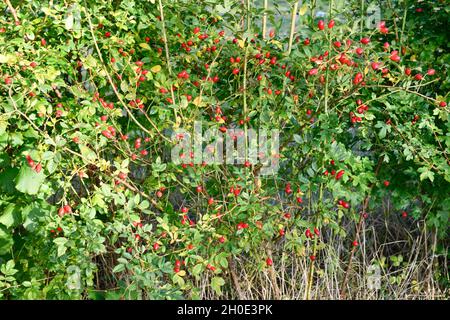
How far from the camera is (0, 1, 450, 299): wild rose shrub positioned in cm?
250

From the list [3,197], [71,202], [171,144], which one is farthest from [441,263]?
[3,197]

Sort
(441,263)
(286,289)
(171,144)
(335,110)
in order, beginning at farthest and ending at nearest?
(441,263) < (286,289) < (335,110) < (171,144)

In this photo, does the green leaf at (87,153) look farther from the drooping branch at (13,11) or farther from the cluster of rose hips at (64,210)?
the drooping branch at (13,11)

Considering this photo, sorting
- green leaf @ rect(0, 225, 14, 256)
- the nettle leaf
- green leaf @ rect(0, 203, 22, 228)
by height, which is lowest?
green leaf @ rect(0, 225, 14, 256)

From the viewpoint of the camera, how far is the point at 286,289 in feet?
10.1

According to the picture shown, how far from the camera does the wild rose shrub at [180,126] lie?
2.50m

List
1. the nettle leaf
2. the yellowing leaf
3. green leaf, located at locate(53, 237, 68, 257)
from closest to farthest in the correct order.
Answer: green leaf, located at locate(53, 237, 68, 257), the nettle leaf, the yellowing leaf

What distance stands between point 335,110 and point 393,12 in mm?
536

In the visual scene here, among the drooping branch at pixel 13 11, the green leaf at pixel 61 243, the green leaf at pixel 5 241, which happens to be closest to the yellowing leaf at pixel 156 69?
the drooping branch at pixel 13 11

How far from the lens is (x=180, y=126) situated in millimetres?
2693

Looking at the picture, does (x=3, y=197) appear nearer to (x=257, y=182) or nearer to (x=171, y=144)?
(x=171, y=144)

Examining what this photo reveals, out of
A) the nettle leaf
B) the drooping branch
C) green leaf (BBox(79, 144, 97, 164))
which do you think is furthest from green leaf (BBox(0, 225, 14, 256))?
the drooping branch

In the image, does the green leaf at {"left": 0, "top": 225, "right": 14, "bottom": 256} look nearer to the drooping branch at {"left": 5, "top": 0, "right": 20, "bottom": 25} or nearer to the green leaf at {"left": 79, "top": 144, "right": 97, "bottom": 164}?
the green leaf at {"left": 79, "top": 144, "right": 97, "bottom": 164}

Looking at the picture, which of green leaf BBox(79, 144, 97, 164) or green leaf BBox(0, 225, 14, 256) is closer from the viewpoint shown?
green leaf BBox(79, 144, 97, 164)
